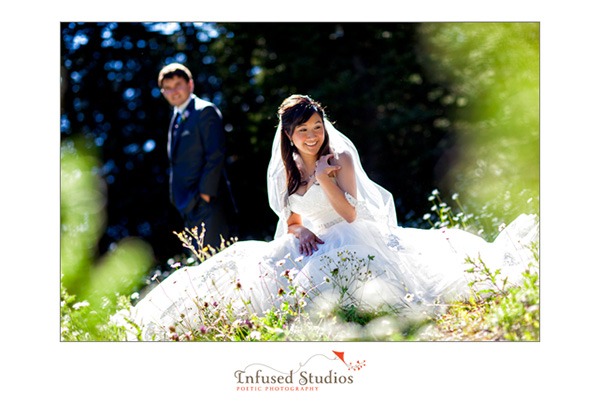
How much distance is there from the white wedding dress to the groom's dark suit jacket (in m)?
1.42

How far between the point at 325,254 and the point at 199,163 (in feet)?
7.21

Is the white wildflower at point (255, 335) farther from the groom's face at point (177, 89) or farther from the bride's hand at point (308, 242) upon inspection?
the groom's face at point (177, 89)

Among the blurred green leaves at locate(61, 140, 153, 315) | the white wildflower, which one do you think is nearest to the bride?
the white wildflower

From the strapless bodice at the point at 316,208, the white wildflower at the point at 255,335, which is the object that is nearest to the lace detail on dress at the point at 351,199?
the strapless bodice at the point at 316,208

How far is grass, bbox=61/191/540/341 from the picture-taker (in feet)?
8.66

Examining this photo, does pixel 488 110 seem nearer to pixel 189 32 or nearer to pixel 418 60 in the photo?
pixel 418 60

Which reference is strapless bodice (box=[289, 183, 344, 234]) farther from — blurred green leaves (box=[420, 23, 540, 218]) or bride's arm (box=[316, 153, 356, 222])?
blurred green leaves (box=[420, 23, 540, 218])

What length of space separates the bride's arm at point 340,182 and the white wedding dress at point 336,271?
63 mm

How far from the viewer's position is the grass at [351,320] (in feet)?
8.66

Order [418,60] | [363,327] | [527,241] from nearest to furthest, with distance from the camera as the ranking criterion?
[363,327]
[527,241]
[418,60]

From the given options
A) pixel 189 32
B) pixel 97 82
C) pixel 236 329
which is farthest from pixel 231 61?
pixel 236 329

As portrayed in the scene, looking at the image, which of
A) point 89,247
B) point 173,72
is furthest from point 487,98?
point 89,247

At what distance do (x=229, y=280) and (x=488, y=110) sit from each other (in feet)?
17.6

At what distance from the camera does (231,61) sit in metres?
7.43
